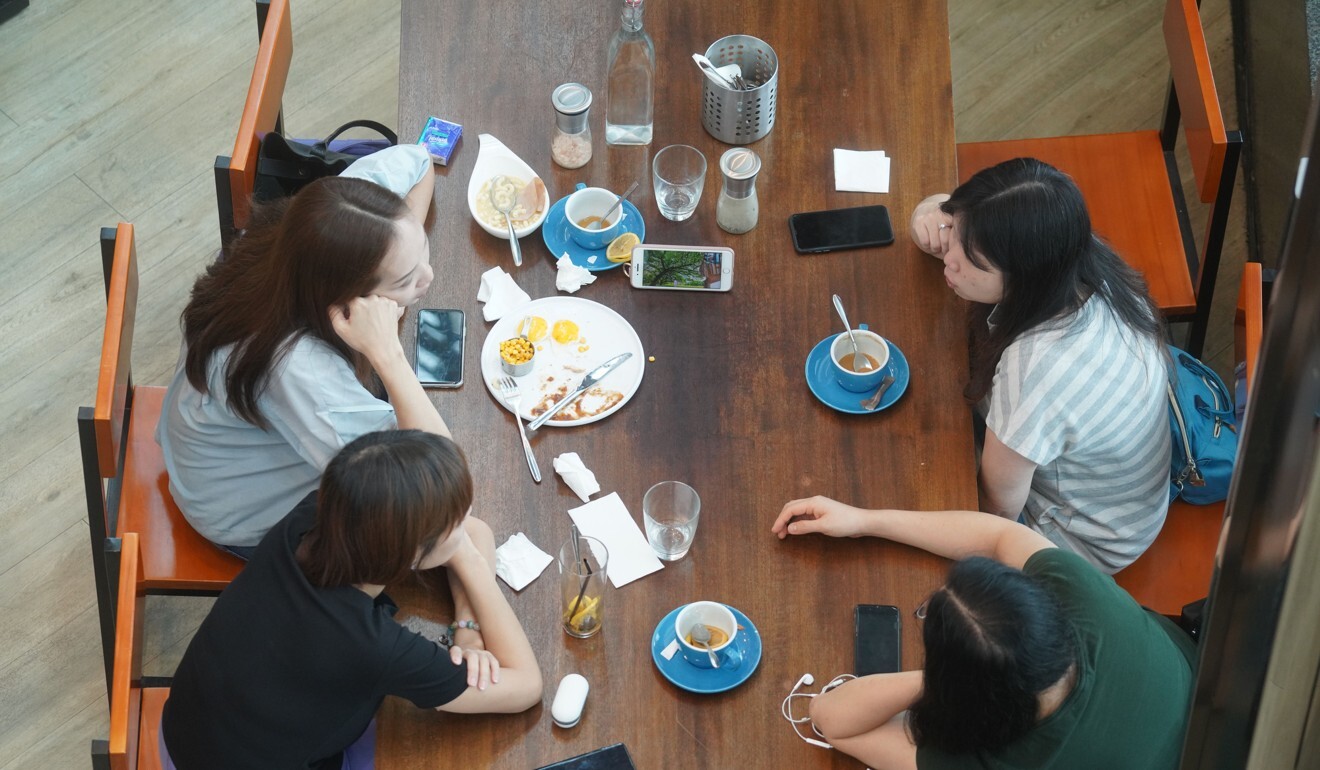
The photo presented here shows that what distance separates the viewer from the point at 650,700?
5.56ft

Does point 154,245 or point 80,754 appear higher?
point 154,245

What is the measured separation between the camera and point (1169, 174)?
2.68 meters

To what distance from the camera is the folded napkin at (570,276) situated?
7.00 feet

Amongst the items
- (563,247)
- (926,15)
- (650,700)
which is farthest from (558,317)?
(926,15)

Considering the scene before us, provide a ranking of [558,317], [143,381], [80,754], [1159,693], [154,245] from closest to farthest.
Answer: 1. [1159,693]
2. [558,317]
3. [80,754]
4. [143,381]
5. [154,245]

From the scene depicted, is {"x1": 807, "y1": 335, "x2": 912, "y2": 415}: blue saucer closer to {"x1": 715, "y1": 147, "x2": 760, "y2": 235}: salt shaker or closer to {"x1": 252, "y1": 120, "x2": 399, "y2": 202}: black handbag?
{"x1": 715, "y1": 147, "x2": 760, "y2": 235}: salt shaker

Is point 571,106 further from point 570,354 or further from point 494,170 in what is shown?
point 570,354

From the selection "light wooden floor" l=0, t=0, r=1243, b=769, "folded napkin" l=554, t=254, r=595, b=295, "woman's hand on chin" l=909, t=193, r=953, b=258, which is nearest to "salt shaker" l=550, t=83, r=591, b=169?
"folded napkin" l=554, t=254, r=595, b=295

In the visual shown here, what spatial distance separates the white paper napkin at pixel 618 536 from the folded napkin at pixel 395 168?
63cm

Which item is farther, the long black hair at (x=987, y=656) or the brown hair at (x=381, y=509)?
the brown hair at (x=381, y=509)

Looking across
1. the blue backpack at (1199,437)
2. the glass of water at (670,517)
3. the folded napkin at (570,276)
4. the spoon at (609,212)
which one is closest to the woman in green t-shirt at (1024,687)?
the glass of water at (670,517)

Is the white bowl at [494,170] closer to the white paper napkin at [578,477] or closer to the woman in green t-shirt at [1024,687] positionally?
the white paper napkin at [578,477]

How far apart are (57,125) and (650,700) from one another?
264cm

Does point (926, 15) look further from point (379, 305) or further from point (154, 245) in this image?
Answer: point (154, 245)
